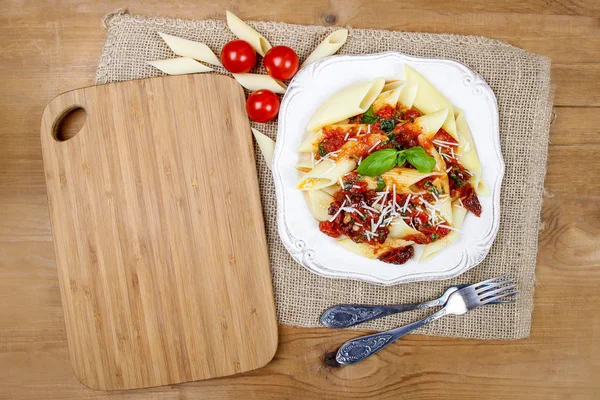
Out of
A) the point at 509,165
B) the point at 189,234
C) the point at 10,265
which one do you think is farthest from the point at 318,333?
the point at 10,265

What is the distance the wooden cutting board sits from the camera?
6.77ft

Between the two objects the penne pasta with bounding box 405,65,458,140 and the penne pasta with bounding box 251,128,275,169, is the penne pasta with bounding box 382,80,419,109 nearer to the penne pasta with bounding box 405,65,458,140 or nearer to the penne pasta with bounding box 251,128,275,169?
the penne pasta with bounding box 405,65,458,140

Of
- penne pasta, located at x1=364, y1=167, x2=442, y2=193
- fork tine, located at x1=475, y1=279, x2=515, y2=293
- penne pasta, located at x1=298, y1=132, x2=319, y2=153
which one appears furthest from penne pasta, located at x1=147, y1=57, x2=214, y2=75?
fork tine, located at x1=475, y1=279, x2=515, y2=293

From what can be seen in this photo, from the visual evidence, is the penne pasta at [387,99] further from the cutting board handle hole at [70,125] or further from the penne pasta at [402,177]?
the cutting board handle hole at [70,125]

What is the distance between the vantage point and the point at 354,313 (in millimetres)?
2117

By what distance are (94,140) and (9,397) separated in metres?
1.32

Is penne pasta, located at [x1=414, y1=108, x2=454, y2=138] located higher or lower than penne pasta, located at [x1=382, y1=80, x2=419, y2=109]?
lower

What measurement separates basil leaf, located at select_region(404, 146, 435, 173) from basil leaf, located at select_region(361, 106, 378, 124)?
0.22 metres

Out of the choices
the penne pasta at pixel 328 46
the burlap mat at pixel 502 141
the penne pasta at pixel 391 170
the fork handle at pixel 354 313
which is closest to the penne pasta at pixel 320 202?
the penne pasta at pixel 391 170

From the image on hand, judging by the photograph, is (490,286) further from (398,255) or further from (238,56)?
(238,56)

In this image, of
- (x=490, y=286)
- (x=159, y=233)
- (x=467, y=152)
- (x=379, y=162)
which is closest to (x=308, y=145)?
(x=379, y=162)

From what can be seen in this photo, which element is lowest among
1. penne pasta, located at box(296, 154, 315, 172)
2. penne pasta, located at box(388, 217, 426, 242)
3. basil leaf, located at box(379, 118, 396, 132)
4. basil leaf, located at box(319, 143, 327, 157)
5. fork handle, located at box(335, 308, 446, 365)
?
fork handle, located at box(335, 308, 446, 365)

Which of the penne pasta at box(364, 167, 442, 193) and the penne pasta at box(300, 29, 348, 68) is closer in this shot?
the penne pasta at box(364, 167, 442, 193)

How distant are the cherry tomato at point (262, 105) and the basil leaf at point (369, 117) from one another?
378 millimetres
